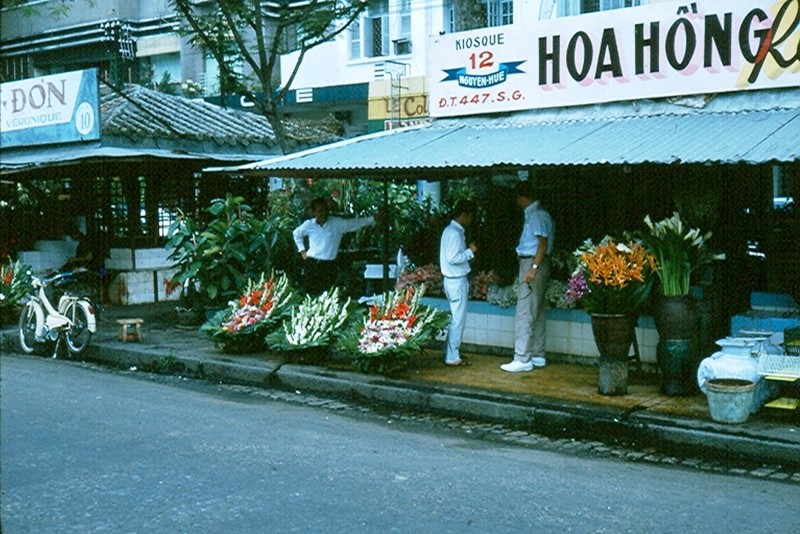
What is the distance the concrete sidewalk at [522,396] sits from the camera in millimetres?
7734

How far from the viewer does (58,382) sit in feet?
34.9

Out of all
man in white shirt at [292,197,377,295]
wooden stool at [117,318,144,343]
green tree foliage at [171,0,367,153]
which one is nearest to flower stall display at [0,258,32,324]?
wooden stool at [117,318,144,343]

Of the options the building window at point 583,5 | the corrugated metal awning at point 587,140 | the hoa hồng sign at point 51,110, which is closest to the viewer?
the corrugated metal awning at point 587,140

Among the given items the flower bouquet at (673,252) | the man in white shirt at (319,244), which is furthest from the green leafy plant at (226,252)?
the flower bouquet at (673,252)

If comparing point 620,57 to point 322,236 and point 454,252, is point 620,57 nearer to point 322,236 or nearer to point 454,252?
point 454,252

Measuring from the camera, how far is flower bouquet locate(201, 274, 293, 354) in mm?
11828

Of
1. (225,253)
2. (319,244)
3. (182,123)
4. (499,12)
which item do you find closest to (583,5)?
(499,12)

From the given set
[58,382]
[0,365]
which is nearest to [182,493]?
[58,382]

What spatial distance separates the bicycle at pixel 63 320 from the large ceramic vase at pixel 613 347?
6.91 meters

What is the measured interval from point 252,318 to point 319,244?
→ 175 cm

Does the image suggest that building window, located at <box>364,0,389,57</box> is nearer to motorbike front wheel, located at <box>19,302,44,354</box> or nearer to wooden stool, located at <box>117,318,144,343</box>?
wooden stool, located at <box>117,318,144,343</box>

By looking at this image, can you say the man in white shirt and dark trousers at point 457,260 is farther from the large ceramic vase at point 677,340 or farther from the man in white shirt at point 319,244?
the man in white shirt at point 319,244

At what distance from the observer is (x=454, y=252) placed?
1049 cm

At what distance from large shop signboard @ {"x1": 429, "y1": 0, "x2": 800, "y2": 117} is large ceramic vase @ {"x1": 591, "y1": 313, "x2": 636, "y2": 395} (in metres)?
2.93
